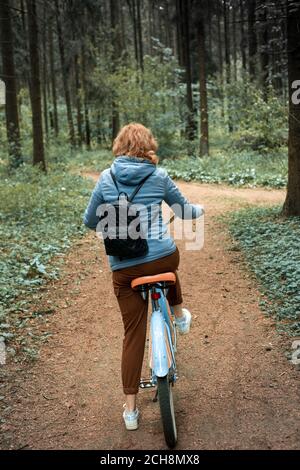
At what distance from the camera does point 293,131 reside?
9180 mm

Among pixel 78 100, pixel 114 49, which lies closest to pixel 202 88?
pixel 114 49

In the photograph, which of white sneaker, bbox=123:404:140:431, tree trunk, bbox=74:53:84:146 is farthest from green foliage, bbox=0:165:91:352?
tree trunk, bbox=74:53:84:146

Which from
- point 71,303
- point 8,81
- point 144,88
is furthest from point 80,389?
point 144,88

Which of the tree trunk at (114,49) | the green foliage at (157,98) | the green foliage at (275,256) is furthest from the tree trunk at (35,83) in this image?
the tree trunk at (114,49)

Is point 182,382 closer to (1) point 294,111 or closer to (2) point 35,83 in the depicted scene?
(1) point 294,111

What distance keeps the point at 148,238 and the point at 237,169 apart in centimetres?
1482

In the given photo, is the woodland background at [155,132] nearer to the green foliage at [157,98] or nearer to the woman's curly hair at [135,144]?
the green foliage at [157,98]

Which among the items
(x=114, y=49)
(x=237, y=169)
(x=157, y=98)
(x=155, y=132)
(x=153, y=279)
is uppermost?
(x=114, y=49)

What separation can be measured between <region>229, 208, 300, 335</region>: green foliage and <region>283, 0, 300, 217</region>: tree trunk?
48 centimetres

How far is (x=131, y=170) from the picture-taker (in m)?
3.61

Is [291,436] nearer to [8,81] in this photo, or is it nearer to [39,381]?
[39,381]

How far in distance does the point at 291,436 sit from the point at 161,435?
97cm

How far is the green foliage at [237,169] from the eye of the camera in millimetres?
16375
